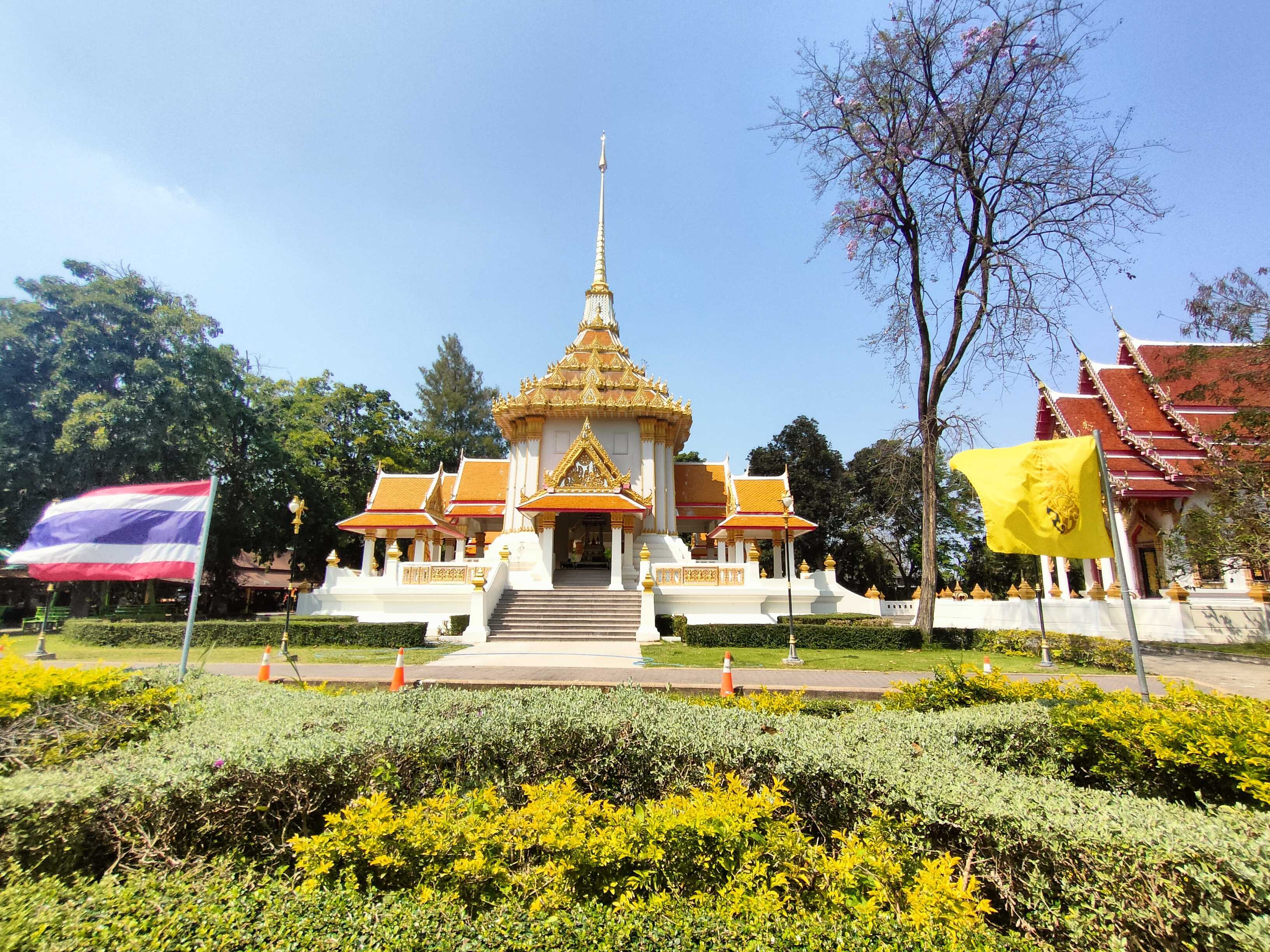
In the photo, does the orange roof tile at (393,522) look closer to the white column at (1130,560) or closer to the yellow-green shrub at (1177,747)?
the yellow-green shrub at (1177,747)

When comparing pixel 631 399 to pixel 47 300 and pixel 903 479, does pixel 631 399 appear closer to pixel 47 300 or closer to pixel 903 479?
pixel 903 479

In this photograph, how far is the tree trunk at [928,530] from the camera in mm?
14742

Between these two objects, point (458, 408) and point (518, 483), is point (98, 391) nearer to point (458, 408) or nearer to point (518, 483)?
point (518, 483)

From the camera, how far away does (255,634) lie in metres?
15.5

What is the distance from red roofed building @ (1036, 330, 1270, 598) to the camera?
18.9m

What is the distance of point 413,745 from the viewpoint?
3.62 metres

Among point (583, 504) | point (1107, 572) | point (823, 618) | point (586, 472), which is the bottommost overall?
point (823, 618)

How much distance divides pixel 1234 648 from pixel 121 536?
22.6m

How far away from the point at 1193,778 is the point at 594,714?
12.4 feet

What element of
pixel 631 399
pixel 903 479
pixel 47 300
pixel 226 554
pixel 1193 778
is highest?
pixel 47 300

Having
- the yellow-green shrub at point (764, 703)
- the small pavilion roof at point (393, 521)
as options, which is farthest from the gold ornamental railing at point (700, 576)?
the yellow-green shrub at point (764, 703)

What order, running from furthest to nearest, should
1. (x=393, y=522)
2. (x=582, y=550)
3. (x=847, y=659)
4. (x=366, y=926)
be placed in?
(x=582, y=550) → (x=393, y=522) → (x=847, y=659) → (x=366, y=926)

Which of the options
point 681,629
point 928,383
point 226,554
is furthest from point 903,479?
point 226,554

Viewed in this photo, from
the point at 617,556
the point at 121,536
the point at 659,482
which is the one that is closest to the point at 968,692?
the point at 121,536
